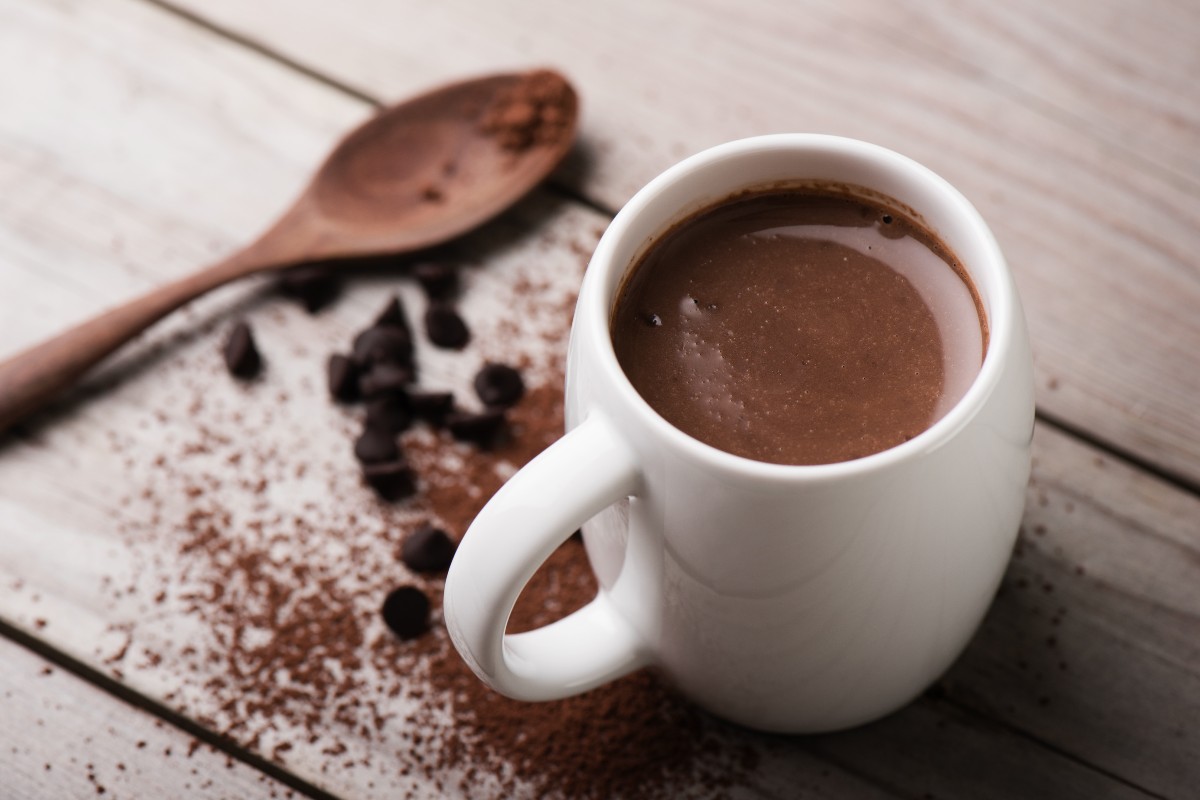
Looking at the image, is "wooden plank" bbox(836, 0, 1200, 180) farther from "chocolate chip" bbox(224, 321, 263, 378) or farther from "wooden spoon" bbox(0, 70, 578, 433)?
"chocolate chip" bbox(224, 321, 263, 378)

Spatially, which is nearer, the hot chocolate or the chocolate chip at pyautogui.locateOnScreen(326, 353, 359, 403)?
the hot chocolate

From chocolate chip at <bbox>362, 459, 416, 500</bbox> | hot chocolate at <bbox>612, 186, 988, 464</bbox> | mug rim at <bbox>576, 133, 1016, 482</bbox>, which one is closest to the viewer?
mug rim at <bbox>576, 133, 1016, 482</bbox>

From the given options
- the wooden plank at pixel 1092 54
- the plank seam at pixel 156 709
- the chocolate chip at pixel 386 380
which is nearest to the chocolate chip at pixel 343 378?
the chocolate chip at pixel 386 380

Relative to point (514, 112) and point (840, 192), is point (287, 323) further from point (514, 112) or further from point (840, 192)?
point (840, 192)

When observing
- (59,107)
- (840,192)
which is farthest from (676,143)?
(59,107)

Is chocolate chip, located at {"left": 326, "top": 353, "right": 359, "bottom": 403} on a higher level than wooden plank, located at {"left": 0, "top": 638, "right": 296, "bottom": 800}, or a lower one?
higher

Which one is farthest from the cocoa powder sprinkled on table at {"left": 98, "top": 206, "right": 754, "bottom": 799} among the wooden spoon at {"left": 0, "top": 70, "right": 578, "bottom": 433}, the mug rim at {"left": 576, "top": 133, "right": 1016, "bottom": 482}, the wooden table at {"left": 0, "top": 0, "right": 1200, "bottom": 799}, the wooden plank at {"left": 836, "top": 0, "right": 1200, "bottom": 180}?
the wooden plank at {"left": 836, "top": 0, "right": 1200, "bottom": 180}

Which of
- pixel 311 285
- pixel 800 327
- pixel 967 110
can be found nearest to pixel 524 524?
pixel 800 327
